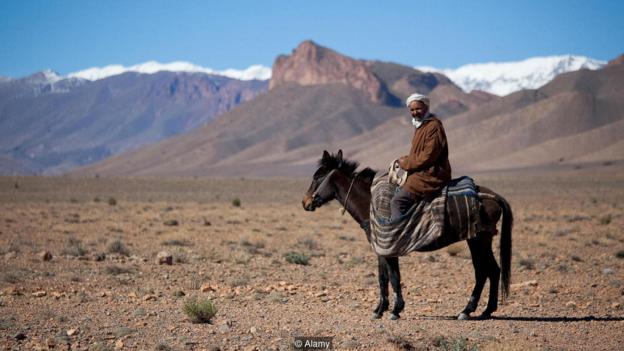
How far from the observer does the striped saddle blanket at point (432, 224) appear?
989cm

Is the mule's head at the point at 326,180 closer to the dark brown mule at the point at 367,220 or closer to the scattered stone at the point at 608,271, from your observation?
the dark brown mule at the point at 367,220

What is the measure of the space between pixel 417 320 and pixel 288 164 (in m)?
151

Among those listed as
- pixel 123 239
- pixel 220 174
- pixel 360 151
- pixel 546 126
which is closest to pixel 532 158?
pixel 546 126

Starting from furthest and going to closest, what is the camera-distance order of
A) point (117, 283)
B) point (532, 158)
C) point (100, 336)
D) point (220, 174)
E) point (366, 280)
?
point (220, 174) < point (532, 158) < point (366, 280) < point (117, 283) < point (100, 336)

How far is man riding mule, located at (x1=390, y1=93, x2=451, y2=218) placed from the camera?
9.82 meters

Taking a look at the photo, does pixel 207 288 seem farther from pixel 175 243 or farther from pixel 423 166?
pixel 175 243

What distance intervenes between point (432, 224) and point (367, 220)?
3.35 ft

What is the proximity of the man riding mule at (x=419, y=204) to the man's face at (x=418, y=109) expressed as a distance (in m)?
0.01

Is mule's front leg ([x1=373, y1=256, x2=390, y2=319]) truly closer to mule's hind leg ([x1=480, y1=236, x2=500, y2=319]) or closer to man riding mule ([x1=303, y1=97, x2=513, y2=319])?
man riding mule ([x1=303, y1=97, x2=513, y2=319])

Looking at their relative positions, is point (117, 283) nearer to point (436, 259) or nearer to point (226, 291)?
point (226, 291)

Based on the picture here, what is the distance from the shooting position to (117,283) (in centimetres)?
1401

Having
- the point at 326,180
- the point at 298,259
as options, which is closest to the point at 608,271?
the point at 298,259

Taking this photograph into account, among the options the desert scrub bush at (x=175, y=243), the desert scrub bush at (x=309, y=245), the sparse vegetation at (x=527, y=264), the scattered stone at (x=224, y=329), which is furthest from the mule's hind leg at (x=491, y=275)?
the desert scrub bush at (x=175, y=243)
